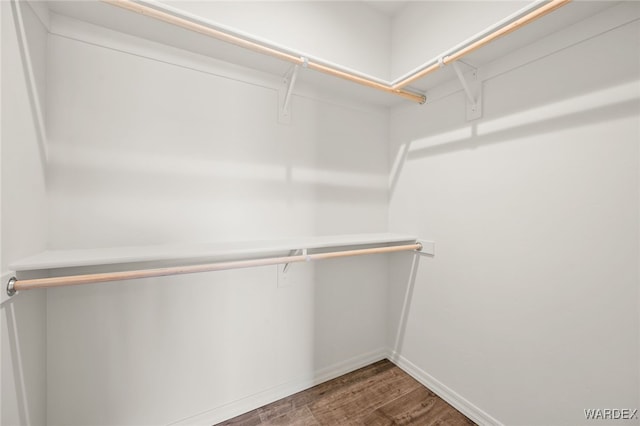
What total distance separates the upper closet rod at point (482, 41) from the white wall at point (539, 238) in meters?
0.30

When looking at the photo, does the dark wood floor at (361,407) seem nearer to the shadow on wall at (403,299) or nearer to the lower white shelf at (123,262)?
the shadow on wall at (403,299)

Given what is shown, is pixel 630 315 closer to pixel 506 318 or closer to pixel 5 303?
pixel 506 318

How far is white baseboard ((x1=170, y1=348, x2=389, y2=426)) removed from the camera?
1298 mm

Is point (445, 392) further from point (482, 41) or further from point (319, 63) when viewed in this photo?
point (319, 63)

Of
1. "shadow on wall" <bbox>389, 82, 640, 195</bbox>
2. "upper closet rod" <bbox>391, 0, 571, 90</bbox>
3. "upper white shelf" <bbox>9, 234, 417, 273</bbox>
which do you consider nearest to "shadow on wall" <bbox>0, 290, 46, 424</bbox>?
"upper white shelf" <bbox>9, 234, 417, 273</bbox>

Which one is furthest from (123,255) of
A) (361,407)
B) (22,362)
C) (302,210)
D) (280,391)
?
(361,407)

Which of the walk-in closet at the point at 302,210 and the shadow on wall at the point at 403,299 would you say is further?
the shadow on wall at the point at 403,299

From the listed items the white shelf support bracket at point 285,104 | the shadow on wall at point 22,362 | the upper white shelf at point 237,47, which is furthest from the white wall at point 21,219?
the white shelf support bracket at point 285,104

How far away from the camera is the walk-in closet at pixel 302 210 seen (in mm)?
916

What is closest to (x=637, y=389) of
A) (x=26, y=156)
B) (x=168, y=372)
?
(x=168, y=372)

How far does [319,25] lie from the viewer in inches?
61.7

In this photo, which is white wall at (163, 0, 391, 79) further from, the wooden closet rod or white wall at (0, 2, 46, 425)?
white wall at (0, 2, 46, 425)

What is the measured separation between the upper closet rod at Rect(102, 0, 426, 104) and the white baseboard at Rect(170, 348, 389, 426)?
1775mm

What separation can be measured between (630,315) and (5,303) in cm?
211
